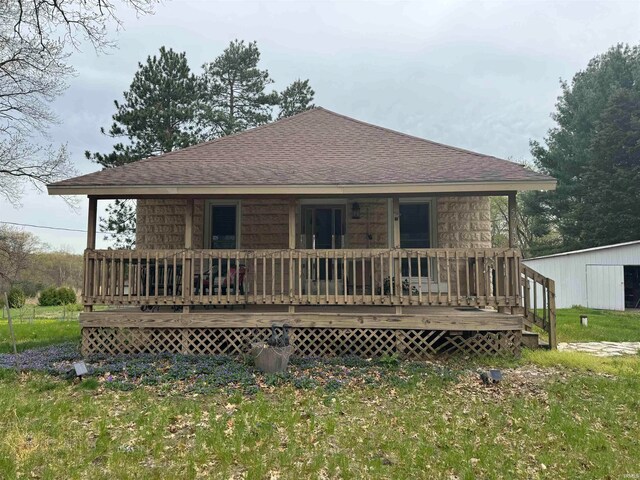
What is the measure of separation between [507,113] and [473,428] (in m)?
47.6

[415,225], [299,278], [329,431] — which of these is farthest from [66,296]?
[329,431]

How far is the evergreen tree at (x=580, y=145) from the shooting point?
25.6 meters

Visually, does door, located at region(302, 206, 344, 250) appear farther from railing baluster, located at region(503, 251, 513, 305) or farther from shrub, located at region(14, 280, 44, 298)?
shrub, located at region(14, 280, 44, 298)

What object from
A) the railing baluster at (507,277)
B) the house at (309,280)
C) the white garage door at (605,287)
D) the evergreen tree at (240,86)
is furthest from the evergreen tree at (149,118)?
the white garage door at (605,287)

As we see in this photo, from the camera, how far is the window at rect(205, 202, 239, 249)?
9.18 m

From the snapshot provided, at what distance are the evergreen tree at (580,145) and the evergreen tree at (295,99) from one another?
57.3 feet

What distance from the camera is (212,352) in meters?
7.14

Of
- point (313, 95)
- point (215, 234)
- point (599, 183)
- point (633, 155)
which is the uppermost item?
point (313, 95)

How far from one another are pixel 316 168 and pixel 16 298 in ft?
74.0

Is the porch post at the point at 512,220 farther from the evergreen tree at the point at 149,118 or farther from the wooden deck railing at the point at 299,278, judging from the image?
the evergreen tree at the point at 149,118

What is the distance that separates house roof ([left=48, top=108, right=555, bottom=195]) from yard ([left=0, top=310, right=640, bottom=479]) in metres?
2.93

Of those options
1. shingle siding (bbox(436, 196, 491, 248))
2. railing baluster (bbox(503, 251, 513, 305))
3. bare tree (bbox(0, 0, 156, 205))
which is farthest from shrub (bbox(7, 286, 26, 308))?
railing baluster (bbox(503, 251, 513, 305))

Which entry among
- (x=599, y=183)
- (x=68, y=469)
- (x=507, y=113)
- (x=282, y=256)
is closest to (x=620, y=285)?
(x=599, y=183)

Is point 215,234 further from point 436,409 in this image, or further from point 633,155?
point 633,155
